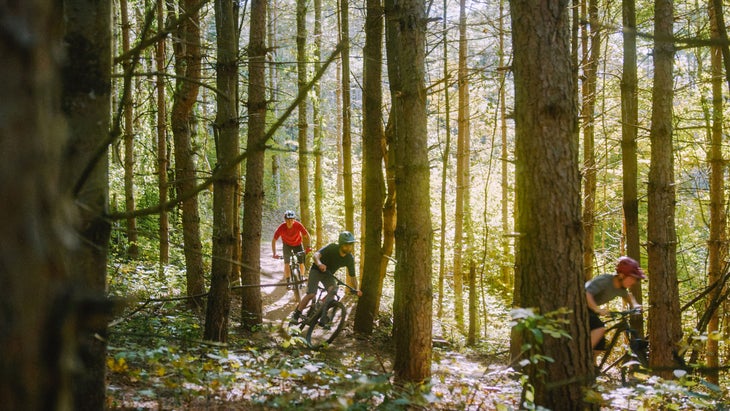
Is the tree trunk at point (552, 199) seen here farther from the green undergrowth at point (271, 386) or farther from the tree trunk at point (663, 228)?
the tree trunk at point (663, 228)

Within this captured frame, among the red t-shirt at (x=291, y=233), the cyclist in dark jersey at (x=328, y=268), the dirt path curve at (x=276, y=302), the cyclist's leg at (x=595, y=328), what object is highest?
the red t-shirt at (x=291, y=233)

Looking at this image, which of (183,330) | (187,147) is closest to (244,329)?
(183,330)

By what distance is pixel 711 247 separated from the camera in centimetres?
1088

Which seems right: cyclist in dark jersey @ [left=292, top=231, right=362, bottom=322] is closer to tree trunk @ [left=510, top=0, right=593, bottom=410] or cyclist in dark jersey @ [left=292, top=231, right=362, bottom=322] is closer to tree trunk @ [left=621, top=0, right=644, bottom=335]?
tree trunk @ [left=621, top=0, right=644, bottom=335]

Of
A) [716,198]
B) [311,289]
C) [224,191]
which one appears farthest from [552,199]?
[716,198]

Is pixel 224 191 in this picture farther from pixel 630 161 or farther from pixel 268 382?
pixel 630 161

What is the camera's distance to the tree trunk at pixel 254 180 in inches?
382

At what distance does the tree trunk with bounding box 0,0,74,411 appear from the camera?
1038 mm

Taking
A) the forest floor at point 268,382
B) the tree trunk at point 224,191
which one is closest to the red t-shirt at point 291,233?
the forest floor at point 268,382

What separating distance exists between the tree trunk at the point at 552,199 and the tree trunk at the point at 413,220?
2.49m

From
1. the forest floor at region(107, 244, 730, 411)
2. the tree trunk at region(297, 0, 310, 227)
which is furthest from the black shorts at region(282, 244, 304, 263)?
the forest floor at region(107, 244, 730, 411)

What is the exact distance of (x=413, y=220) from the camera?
23.4ft

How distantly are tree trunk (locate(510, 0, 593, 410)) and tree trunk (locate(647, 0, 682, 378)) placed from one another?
409cm

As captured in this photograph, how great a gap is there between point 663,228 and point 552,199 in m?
4.44
